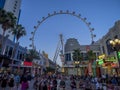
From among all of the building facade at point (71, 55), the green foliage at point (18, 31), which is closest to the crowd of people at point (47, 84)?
the green foliage at point (18, 31)

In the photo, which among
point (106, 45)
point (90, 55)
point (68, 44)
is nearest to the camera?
point (106, 45)

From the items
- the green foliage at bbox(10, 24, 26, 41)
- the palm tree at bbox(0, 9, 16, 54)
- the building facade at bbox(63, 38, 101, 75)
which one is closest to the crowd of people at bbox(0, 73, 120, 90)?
the palm tree at bbox(0, 9, 16, 54)

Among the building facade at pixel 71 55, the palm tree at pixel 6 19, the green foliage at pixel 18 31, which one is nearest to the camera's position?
the palm tree at pixel 6 19

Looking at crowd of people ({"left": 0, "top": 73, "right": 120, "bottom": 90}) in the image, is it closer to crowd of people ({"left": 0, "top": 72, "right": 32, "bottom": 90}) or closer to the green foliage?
crowd of people ({"left": 0, "top": 72, "right": 32, "bottom": 90})

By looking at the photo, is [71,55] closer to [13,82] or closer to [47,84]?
[13,82]

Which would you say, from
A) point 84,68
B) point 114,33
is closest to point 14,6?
point 84,68

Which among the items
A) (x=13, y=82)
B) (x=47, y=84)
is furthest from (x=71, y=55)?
(x=47, y=84)

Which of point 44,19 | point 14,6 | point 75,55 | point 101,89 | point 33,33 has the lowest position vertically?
point 101,89

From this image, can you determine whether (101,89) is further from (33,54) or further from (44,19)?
(33,54)

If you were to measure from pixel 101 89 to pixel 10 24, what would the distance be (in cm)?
1984

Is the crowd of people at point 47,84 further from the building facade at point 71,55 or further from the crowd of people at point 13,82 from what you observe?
the building facade at point 71,55

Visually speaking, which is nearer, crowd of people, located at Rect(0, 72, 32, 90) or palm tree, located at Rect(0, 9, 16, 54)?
crowd of people, located at Rect(0, 72, 32, 90)

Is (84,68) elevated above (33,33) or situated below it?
below

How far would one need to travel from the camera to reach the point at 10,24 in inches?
994
